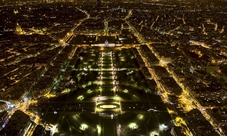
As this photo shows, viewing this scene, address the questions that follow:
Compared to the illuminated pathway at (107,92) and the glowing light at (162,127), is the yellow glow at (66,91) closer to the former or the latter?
the illuminated pathway at (107,92)

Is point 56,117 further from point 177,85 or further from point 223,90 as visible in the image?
point 223,90

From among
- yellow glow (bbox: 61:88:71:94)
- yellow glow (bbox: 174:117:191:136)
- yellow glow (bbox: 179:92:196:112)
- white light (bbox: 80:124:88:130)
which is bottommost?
white light (bbox: 80:124:88:130)

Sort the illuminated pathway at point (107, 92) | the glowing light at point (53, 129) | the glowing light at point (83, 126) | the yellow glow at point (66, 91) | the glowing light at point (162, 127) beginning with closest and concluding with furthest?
the glowing light at point (53, 129) < the glowing light at point (162, 127) < the glowing light at point (83, 126) < the illuminated pathway at point (107, 92) < the yellow glow at point (66, 91)

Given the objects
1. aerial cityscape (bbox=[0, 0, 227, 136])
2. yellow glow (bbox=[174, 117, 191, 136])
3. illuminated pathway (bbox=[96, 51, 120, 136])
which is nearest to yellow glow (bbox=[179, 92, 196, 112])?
aerial cityscape (bbox=[0, 0, 227, 136])

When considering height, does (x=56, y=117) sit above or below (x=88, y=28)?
below

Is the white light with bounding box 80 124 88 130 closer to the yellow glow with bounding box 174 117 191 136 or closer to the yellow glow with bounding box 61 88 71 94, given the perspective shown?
the yellow glow with bounding box 61 88 71 94

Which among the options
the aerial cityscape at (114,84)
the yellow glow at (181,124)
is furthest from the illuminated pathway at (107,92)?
the yellow glow at (181,124)

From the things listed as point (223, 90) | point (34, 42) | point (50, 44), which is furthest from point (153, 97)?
point (34, 42)

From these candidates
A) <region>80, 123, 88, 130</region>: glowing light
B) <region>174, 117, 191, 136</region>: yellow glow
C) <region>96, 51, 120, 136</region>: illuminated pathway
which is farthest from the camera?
<region>96, 51, 120, 136</region>: illuminated pathway

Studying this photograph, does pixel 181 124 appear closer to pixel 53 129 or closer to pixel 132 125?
pixel 132 125
